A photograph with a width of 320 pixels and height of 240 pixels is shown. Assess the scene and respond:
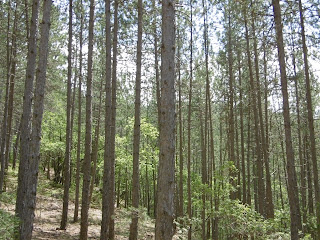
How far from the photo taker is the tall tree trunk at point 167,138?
15.1ft

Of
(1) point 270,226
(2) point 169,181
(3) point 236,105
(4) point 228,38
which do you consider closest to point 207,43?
(4) point 228,38

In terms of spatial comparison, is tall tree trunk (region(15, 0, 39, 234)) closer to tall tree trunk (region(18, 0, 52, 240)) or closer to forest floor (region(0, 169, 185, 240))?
tall tree trunk (region(18, 0, 52, 240))

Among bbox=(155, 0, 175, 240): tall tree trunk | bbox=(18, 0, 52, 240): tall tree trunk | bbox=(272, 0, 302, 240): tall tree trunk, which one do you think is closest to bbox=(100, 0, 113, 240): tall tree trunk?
bbox=(18, 0, 52, 240): tall tree trunk

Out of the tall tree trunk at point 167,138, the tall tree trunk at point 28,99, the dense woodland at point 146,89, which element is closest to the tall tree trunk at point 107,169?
the dense woodland at point 146,89

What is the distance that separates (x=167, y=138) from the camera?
15.7 feet

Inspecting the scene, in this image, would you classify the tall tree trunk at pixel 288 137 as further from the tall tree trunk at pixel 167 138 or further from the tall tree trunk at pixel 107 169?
the tall tree trunk at pixel 107 169

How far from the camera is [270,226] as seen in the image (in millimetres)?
9211

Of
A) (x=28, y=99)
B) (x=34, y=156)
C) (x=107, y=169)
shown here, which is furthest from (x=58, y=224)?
(x=34, y=156)

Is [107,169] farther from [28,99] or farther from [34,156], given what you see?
[28,99]

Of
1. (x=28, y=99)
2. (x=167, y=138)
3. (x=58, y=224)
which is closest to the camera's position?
(x=167, y=138)

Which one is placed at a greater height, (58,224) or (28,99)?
(28,99)

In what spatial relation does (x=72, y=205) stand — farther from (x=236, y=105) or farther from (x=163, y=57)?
(x=163, y=57)

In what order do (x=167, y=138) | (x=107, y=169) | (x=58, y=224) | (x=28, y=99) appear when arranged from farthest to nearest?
(x=58, y=224)
(x=107, y=169)
(x=28, y=99)
(x=167, y=138)

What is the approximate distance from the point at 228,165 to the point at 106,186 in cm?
538
